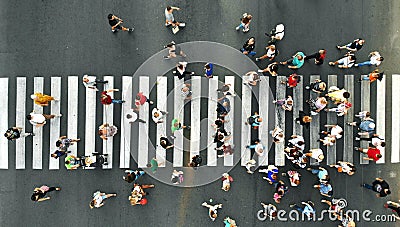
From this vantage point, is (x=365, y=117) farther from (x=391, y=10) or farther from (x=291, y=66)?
(x=391, y=10)

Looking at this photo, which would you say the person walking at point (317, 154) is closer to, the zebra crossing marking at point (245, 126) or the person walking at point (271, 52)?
the zebra crossing marking at point (245, 126)

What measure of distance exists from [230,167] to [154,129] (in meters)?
3.11

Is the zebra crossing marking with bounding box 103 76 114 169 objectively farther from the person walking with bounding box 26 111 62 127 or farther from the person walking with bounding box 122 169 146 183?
the person walking with bounding box 26 111 62 127

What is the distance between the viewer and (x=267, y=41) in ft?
42.3

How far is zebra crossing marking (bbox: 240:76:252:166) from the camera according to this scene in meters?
12.9

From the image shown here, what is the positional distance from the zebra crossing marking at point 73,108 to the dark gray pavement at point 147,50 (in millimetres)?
263

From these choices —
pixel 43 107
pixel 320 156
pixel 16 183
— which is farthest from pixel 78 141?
pixel 320 156

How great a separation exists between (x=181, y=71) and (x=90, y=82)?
3192 mm

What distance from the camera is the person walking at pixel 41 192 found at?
1202 cm

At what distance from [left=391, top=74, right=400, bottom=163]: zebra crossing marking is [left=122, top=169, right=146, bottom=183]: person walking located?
9.32m

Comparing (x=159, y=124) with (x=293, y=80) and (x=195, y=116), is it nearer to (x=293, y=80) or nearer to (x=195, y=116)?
(x=195, y=116)

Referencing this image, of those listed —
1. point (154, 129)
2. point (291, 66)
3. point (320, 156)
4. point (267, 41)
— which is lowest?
point (320, 156)

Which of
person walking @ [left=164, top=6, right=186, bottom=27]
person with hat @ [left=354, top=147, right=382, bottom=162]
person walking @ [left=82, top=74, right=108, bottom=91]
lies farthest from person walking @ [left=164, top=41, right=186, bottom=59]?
person with hat @ [left=354, top=147, right=382, bottom=162]

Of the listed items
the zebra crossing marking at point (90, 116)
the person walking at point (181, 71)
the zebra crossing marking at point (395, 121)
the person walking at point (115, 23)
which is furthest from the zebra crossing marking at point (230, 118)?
the zebra crossing marking at point (395, 121)
